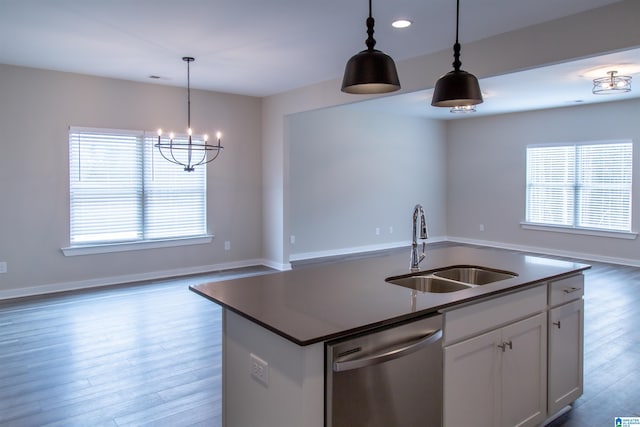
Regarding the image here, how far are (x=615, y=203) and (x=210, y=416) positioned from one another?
24.6ft

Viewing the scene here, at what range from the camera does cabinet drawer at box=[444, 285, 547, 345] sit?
6.46 ft

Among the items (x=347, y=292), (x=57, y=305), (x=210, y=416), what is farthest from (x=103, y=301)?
(x=347, y=292)

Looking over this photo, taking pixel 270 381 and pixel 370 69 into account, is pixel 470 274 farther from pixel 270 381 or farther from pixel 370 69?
pixel 270 381

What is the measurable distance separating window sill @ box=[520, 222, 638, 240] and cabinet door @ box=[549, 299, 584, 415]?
18.8 ft

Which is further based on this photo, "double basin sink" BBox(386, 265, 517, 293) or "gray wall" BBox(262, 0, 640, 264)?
"gray wall" BBox(262, 0, 640, 264)

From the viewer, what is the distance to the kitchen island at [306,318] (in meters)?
1.55

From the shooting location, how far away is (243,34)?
4.01 meters

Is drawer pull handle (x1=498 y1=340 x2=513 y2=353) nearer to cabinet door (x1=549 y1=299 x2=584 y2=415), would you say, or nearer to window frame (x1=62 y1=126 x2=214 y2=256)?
cabinet door (x1=549 y1=299 x2=584 y2=415)

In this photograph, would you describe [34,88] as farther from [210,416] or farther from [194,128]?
[210,416]

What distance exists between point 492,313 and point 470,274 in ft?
2.05

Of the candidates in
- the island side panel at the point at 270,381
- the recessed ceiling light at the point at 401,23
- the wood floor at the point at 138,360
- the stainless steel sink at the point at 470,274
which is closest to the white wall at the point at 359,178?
the wood floor at the point at 138,360

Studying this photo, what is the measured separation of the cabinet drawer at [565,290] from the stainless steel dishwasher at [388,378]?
96 cm

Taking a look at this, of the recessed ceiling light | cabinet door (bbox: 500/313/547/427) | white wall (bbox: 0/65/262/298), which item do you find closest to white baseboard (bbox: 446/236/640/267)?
white wall (bbox: 0/65/262/298)

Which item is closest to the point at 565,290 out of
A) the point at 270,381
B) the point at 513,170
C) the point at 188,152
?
the point at 270,381
